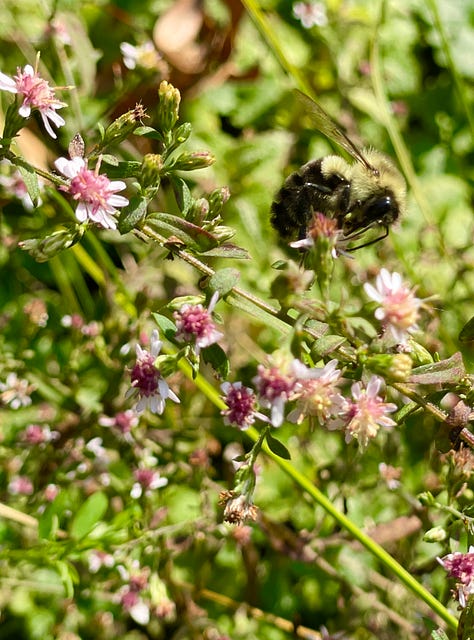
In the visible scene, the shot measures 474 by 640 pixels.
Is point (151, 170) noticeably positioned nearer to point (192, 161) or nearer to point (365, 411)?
point (192, 161)

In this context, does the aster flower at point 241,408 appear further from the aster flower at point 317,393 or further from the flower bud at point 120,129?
the flower bud at point 120,129

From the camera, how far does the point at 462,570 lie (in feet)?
5.47

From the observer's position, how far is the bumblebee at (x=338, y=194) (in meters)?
2.01

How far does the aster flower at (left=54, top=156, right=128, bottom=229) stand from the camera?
1533mm

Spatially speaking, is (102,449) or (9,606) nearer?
(102,449)

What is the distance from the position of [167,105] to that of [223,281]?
38 centimetres

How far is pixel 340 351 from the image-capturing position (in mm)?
1528

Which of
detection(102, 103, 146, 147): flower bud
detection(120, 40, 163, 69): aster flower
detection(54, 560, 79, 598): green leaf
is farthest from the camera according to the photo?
detection(120, 40, 163, 69): aster flower

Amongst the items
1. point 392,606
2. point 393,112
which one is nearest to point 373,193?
point 392,606

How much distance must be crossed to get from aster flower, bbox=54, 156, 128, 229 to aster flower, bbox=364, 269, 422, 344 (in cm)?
49

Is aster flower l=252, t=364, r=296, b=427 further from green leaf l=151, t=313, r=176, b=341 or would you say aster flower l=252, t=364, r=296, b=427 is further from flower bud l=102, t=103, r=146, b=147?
flower bud l=102, t=103, r=146, b=147

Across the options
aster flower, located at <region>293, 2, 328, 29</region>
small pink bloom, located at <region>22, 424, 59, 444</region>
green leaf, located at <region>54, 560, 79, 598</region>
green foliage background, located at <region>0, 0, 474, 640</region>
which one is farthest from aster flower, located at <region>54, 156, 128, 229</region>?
aster flower, located at <region>293, 2, 328, 29</region>

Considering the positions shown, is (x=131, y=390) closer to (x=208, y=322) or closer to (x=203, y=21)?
(x=208, y=322)

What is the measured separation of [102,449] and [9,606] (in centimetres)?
59
